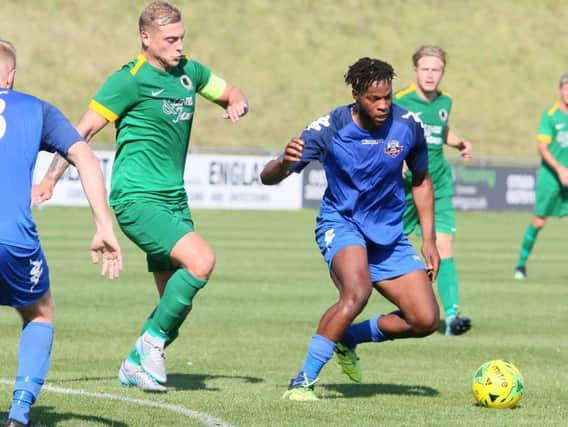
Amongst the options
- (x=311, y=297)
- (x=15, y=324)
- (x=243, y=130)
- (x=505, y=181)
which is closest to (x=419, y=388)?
(x=15, y=324)

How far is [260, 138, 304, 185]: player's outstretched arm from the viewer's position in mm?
7691

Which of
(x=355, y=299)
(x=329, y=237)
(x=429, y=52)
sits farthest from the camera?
(x=429, y=52)

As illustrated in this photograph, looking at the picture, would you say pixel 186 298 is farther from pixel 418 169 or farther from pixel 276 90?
pixel 276 90

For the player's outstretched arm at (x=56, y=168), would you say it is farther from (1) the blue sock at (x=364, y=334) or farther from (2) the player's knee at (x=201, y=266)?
(1) the blue sock at (x=364, y=334)

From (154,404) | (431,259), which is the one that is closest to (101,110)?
(154,404)

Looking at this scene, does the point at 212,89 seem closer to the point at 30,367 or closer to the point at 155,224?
the point at 155,224

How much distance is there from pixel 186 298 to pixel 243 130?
46865mm

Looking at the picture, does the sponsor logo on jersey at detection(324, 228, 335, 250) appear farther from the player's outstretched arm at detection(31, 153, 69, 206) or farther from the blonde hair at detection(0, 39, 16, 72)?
the blonde hair at detection(0, 39, 16, 72)

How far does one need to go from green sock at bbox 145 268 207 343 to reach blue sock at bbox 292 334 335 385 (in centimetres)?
82

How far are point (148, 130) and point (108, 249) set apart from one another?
2.52m

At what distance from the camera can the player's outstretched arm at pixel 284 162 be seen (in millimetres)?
7691

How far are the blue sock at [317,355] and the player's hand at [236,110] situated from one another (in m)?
1.67

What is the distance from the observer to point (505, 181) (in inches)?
1439

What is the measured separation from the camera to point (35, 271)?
6.12 m
